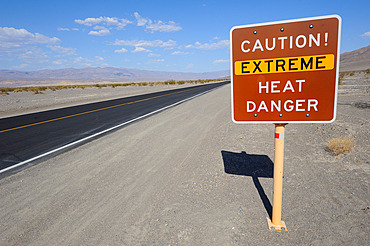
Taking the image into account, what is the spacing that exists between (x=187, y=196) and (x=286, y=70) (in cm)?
250

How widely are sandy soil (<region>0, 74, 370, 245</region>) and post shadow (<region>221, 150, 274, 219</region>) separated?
21 millimetres

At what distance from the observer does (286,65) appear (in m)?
2.33

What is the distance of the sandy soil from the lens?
9.46 ft

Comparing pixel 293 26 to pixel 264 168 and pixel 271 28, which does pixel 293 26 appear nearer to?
pixel 271 28

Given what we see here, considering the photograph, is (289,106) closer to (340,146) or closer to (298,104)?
(298,104)

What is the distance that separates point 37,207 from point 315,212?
4295 mm

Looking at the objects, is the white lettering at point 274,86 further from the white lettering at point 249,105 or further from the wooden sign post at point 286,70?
the white lettering at point 249,105

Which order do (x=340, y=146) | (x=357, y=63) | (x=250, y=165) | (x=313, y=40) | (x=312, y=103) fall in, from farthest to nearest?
1. (x=357, y=63)
2. (x=340, y=146)
3. (x=250, y=165)
4. (x=312, y=103)
5. (x=313, y=40)

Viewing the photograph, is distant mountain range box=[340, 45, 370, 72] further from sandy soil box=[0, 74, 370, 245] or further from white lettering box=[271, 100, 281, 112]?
white lettering box=[271, 100, 281, 112]

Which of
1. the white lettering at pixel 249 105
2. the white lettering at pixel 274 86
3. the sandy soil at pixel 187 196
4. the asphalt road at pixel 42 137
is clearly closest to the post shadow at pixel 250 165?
the sandy soil at pixel 187 196

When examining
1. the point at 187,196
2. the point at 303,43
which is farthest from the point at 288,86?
the point at 187,196

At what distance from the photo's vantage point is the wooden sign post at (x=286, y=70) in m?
2.20

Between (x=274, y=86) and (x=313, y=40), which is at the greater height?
(x=313, y=40)

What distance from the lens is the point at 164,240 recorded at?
2799mm
